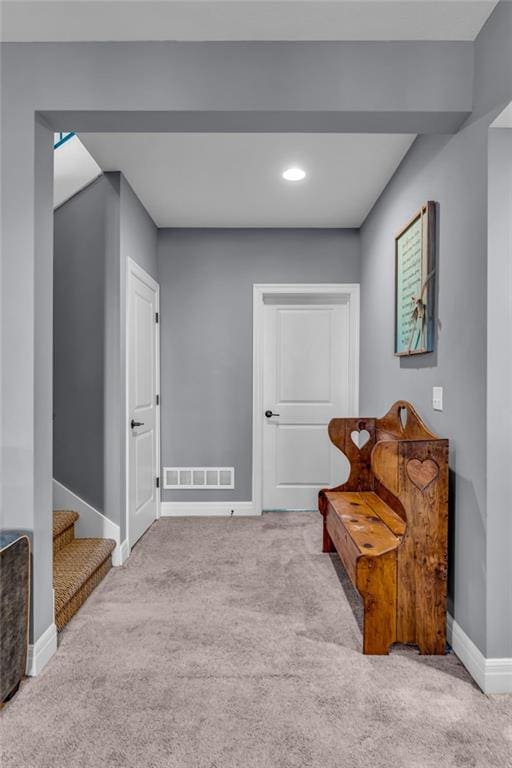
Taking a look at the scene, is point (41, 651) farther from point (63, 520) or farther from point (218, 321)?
point (218, 321)

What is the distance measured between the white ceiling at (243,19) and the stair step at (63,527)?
2.44 meters

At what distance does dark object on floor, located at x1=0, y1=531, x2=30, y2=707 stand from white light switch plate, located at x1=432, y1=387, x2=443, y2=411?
1.88 m

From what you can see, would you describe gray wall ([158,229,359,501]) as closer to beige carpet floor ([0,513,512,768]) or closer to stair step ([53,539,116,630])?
stair step ([53,539,116,630])

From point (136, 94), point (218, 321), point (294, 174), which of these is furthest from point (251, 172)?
point (218, 321)

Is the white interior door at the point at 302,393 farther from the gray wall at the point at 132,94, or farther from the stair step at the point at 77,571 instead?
the gray wall at the point at 132,94

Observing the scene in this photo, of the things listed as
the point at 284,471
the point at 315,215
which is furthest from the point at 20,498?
the point at 315,215

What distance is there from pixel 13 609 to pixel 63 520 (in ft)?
4.08

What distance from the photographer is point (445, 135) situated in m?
2.25

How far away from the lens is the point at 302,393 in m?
4.42

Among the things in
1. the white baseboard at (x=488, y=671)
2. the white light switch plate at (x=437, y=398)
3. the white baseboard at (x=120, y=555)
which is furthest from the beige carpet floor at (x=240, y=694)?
the white light switch plate at (x=437, y=398)

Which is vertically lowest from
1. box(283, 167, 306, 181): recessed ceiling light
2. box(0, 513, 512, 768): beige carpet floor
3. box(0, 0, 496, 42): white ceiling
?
box(0, 513, 512, 768): beige carpet floor

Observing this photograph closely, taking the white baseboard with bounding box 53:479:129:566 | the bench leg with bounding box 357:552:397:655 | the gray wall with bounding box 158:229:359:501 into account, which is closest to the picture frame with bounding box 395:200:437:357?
the bench leg with bounding box 357:552:397:655

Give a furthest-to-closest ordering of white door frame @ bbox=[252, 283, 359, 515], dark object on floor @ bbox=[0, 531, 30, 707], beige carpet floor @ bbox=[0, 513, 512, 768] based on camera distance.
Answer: white door frame @ bbox=[252, 283, 359, 515]
dark object on floor @ bbox=[0, 531, 30, 707]
beige carpet floor @ bbox=[0, 513, 512, 768]

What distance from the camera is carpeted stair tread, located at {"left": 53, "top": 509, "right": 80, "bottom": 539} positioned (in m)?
2.84
